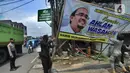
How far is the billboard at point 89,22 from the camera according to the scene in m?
11.1

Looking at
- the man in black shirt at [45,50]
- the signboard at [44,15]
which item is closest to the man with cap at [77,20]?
the man in black shirt at [45,50]

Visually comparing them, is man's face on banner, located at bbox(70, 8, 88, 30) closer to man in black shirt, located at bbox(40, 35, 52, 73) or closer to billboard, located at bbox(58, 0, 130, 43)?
billboard, located at bbox(58, 0, 130, 43)

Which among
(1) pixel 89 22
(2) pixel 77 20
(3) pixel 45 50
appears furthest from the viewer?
(1) pixel 89 22

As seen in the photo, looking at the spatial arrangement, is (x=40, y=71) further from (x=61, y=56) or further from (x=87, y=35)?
(x=61, y=56)

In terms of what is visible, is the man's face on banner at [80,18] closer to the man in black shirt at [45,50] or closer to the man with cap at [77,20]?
the man with cap at [77,20]

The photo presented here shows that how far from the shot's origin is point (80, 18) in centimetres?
1121

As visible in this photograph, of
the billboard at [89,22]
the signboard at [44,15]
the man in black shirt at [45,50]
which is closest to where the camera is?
the man in black shirt at [45,50]

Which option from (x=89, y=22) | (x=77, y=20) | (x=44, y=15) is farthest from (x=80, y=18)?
(x=44, y=15)

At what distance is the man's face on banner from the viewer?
11.1 meters

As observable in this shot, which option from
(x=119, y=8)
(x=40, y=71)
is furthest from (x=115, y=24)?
(x=40, y=71)

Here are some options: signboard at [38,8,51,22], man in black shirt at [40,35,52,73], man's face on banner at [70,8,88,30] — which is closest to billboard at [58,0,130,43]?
man's face on banner at [70,8,88,30]

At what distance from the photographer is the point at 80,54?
18141 millimetres

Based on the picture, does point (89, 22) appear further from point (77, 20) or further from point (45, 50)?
point (45, 50)

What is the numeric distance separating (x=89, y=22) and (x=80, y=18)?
47 cm
